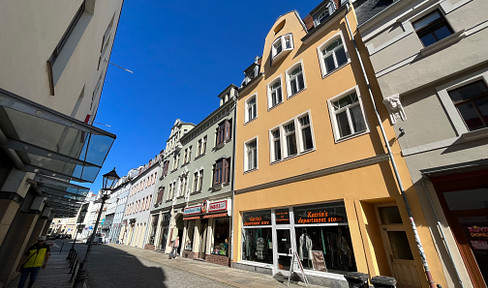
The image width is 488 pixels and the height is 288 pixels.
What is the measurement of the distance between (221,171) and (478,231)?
1318cm

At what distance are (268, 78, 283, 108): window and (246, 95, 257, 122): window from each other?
5.42ft

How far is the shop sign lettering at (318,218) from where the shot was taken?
8.36 metres

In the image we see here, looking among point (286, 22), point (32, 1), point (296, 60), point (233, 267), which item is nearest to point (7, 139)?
point (32, 1)

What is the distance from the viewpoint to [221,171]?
628 inches

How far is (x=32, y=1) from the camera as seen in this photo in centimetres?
257

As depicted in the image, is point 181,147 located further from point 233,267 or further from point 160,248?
point 233,267

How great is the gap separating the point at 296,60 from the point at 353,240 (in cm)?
997

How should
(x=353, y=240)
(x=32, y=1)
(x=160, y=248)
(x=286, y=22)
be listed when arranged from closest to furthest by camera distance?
(x=32, y=1)
(x=353, y=240)
(x=286, y=22)
(x=160, y=248)

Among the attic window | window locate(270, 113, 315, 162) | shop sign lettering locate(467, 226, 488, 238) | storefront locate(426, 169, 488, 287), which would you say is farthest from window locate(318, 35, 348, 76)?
shop sign lettering locate(467, 226, 488, 238)

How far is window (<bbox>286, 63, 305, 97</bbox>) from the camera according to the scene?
1194cm

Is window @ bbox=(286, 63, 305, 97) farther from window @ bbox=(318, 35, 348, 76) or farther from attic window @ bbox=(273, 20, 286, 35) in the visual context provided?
attic window @ bbox=(273, 20, 286, 35)

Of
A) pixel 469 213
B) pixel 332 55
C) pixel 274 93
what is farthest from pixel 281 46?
pixel 469 213

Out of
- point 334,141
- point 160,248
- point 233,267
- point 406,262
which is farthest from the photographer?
point 160,248

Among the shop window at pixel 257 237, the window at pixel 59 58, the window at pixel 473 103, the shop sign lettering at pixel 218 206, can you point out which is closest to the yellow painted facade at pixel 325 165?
the shop window at pixel 257 237
